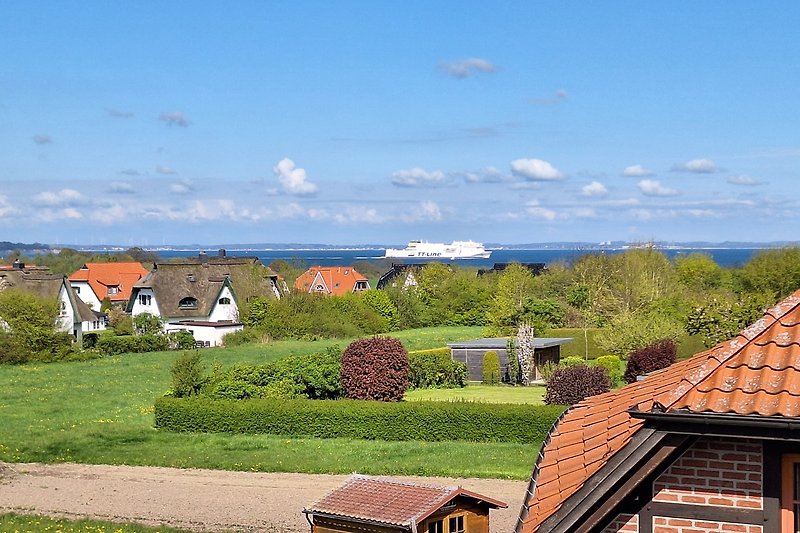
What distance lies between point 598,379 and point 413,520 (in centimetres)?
1737

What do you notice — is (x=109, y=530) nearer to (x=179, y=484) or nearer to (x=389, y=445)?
(x=179, y=484)

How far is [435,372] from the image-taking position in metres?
40.8

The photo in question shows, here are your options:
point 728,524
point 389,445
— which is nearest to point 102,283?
point 389,445

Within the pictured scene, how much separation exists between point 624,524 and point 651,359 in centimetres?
3088

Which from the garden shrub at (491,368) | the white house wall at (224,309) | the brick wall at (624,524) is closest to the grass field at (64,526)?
the brick wall at (624,524)

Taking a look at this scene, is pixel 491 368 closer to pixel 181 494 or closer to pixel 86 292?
pixel 181 494

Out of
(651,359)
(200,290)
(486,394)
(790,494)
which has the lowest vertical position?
(486,394)

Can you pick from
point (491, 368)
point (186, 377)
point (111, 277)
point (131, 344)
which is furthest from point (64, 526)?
point (111, 277)

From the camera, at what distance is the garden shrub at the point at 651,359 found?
1403 inches

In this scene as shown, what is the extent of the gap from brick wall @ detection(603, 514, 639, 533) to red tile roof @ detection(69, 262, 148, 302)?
291ft

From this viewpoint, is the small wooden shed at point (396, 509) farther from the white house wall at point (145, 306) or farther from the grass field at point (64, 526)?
the white house wall at point (145, 306)

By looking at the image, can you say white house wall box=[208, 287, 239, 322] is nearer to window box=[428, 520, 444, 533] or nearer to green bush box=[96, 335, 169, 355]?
green bush box=[96, 335, 169, 355]

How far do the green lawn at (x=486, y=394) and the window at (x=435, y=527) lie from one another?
775 inches

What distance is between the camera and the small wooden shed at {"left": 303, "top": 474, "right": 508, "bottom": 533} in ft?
45.7
